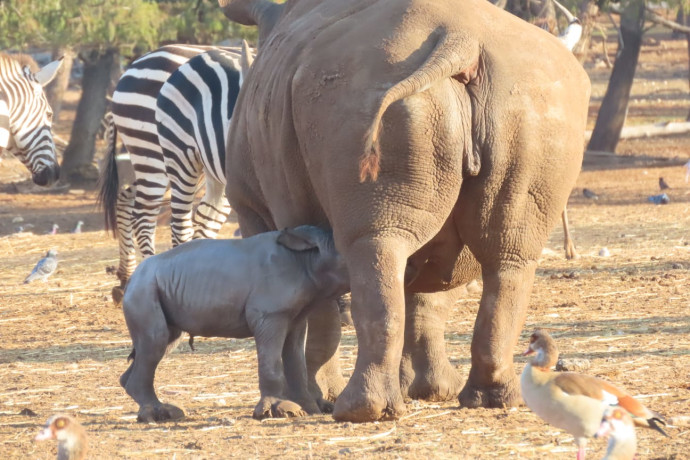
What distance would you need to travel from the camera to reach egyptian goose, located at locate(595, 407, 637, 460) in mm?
3785

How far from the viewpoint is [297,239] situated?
5.27m

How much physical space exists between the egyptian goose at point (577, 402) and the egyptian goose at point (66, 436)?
156 cm

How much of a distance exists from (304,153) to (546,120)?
0.98m

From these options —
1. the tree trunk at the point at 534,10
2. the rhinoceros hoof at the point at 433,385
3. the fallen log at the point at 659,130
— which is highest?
the tree trunk at the point at 534,10

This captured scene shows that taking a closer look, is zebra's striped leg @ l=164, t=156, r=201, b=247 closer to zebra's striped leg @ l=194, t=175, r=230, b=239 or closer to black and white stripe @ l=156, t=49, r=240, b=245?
black and white stripe @ l=156, t=49, r=240, b=245

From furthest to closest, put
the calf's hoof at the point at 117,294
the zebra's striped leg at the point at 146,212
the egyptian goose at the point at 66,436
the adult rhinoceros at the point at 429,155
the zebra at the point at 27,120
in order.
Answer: the zebra at the point at 27,120
the zebra's striped leg at the point at 146,212
the calf's hoof at the point at 117,294
the adult rhinoceros at the point at 429,155
the egyptian goose at the point at 66,436

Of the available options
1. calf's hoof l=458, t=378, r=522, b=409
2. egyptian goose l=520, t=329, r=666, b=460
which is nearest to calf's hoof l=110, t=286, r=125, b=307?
calf's hoof l=458, t=378, r=522, b=409

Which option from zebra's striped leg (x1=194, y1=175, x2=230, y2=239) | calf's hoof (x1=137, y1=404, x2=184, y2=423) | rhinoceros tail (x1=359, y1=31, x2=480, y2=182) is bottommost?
zebra's striped leg (x1=194, y1=175, x2=230, y2=239)

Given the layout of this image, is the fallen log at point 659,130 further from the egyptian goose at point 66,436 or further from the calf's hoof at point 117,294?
the egyptian goose at point 66,436

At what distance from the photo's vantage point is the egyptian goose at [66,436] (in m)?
4.06

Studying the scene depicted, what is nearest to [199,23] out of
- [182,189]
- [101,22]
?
[101,22]

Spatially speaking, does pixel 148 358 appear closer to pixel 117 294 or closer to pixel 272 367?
pixel 272 367

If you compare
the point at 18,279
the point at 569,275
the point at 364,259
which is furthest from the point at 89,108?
the point at 364,259


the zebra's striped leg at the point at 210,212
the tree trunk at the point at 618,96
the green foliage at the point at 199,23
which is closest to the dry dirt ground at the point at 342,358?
the zebra's striped leg at the point at 210,212
